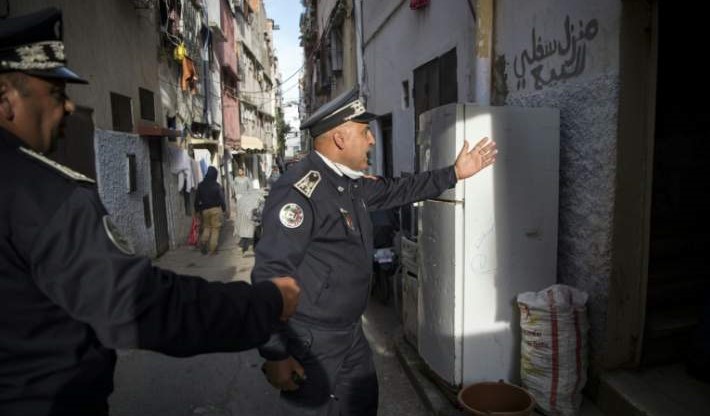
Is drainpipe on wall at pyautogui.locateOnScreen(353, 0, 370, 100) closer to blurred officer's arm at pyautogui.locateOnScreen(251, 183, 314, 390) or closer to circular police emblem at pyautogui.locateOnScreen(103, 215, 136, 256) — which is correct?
blurred officer's arm at pyautogui.locateOnScreen(251, 183, 314, 390)

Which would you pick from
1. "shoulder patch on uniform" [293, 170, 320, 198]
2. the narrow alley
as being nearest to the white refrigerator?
the narrow alley

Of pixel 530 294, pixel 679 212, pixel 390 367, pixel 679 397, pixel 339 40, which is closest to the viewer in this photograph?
pixel 679 397

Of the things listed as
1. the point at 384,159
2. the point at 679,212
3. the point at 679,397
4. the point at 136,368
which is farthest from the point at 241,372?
the point at 384,159

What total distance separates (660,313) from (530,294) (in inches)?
42.5

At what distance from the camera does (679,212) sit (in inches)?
147

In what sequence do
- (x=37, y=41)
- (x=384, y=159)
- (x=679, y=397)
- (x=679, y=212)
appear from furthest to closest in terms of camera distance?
(x=384, y=159), (x=679, y=212), (x=679, y=397), (x=37, y=41)

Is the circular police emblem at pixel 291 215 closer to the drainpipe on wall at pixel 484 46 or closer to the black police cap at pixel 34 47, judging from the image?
the black police cap at pixel 34 47

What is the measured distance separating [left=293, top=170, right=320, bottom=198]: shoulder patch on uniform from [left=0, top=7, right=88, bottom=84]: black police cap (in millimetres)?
1100

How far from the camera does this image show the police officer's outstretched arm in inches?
110

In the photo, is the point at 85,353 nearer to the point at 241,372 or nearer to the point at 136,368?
the point at 241,372

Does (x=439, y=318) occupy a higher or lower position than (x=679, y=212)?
lower

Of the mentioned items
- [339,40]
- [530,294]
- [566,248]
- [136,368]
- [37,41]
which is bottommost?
[136,368]

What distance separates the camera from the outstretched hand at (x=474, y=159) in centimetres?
280

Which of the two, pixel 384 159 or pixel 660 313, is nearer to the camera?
pixel 660 313
